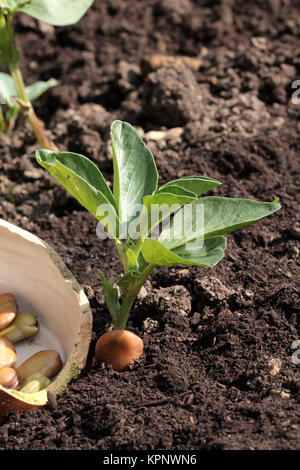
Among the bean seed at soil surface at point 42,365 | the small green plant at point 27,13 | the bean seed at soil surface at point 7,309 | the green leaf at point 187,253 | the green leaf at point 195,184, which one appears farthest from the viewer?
the small green plant at point 27,13

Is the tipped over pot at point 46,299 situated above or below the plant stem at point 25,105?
below

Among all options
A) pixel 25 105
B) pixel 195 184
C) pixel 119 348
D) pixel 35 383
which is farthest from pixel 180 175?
pixel 35 383

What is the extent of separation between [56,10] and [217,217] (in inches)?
42.1

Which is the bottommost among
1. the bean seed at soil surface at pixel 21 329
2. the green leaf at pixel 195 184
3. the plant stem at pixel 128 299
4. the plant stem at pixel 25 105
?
the bean seed at soil surface at pixel 21 329

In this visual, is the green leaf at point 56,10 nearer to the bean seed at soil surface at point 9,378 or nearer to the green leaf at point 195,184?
the green leaf at point 195,184

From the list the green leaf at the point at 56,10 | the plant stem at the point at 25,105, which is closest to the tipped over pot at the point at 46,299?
the plant stem at the point at 25,105

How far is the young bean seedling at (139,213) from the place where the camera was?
138cm

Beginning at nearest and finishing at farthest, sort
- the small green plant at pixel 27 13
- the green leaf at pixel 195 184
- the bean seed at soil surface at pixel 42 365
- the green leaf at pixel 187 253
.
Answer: the green leaf at pixel 187 253 < the green leaf at pixel 195 184 < the bean seed at soil surface at pixel 42 365 < the small green plant at pixel 27 13

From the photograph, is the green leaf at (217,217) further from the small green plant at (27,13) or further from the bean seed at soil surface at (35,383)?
the small green plant at (27,13)

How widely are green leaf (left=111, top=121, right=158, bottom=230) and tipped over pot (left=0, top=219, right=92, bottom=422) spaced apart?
0.79 ft

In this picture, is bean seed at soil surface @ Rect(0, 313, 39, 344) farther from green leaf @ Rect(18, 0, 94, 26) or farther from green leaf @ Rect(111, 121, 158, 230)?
green leaf @ Rect(18, 0, 94, 26)

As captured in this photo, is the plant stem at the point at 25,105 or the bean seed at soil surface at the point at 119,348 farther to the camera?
the plant stem at the point at 25,105
